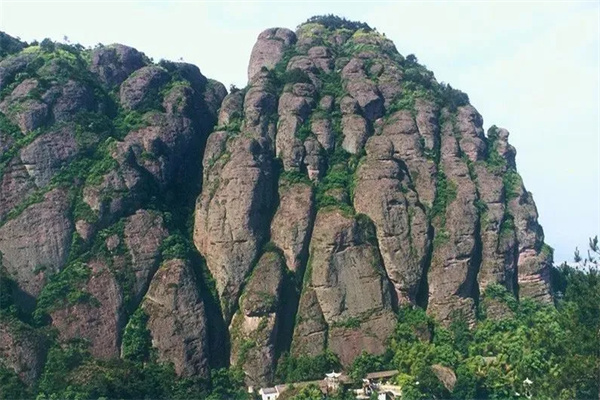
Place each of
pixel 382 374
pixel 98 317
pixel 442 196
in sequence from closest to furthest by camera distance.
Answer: pixel 382 374 < pixel 98 317 < pixel 442 196

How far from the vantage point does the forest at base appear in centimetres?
4450

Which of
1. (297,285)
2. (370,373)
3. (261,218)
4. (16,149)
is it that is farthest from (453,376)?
(16,149)

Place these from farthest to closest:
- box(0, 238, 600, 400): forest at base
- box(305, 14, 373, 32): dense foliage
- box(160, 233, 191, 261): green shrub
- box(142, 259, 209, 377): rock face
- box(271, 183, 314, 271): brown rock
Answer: box(305, 14, 373, 32): dense foliage
box(271, 183, 314, 271): brown rock
box(160, 233, 191, 261): green shrub
box(142, 259, 209, 377): rock face
box(0, 238, 600, 400): forest at base

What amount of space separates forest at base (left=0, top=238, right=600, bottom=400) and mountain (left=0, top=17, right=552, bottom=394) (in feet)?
3.77

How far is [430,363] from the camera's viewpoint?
5228cm

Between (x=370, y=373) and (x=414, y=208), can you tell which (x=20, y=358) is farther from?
(x=414, y=208)

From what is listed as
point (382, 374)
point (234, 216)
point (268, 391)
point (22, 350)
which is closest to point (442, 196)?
point (234, 216)

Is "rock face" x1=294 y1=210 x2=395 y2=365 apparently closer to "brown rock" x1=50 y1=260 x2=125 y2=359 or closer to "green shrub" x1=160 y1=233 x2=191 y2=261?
"green shrub" x1=160 y1=233 x2=191 y2=261

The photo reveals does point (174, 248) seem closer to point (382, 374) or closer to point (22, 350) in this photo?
point (22, 350)

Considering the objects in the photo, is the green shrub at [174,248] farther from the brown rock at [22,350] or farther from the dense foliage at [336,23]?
the dense foliage at [336,23]

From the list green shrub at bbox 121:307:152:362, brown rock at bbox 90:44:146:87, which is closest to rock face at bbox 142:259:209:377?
green shrub at bbox 121:307:152:362

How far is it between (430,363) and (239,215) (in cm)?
1915

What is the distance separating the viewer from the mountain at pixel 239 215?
179 feet

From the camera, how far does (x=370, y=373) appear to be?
52.8 metres
